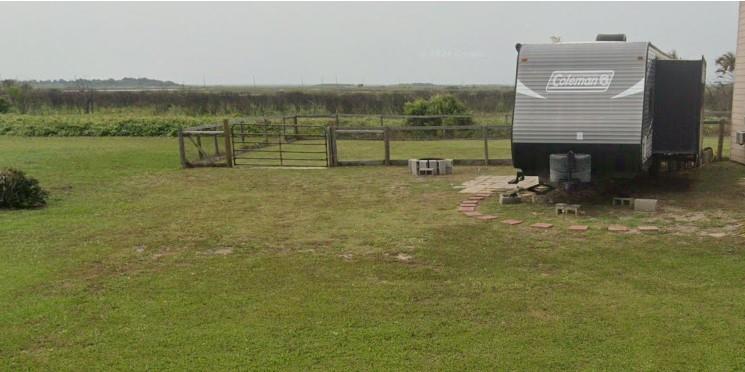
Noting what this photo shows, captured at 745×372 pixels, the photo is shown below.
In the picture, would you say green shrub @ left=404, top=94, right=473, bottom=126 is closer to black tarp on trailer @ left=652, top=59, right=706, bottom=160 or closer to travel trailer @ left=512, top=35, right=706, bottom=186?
black tarp on trailer @ left=652, top=59, right=706, bottom=160

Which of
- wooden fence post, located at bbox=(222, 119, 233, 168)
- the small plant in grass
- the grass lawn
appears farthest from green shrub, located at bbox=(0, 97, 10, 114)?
the grass lawn

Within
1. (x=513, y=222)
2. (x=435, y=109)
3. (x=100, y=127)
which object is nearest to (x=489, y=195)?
(x=513, y=222)

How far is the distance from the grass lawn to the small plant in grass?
36 centimetres

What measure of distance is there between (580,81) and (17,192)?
8.27 m

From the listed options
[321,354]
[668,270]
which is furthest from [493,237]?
[321,354]

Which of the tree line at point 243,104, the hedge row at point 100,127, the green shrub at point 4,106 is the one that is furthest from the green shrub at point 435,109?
the green shrub at point 4,106

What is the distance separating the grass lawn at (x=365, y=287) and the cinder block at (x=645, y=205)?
0.28 m

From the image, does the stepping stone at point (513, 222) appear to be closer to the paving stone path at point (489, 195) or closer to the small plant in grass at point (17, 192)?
the paving stone path at point (489, 195)

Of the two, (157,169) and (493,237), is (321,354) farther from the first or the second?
(157,169)

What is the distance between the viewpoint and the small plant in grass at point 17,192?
9.16m

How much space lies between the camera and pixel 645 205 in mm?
8250

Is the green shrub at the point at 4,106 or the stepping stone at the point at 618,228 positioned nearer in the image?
the stepping stone at the point at 618,228

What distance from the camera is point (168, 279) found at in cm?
580

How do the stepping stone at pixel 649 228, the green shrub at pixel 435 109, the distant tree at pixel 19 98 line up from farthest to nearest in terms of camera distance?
the distant tree at pixel 19 98 < the green shrub at pixel 435 109 < the stepping stone at pixel 649 228
